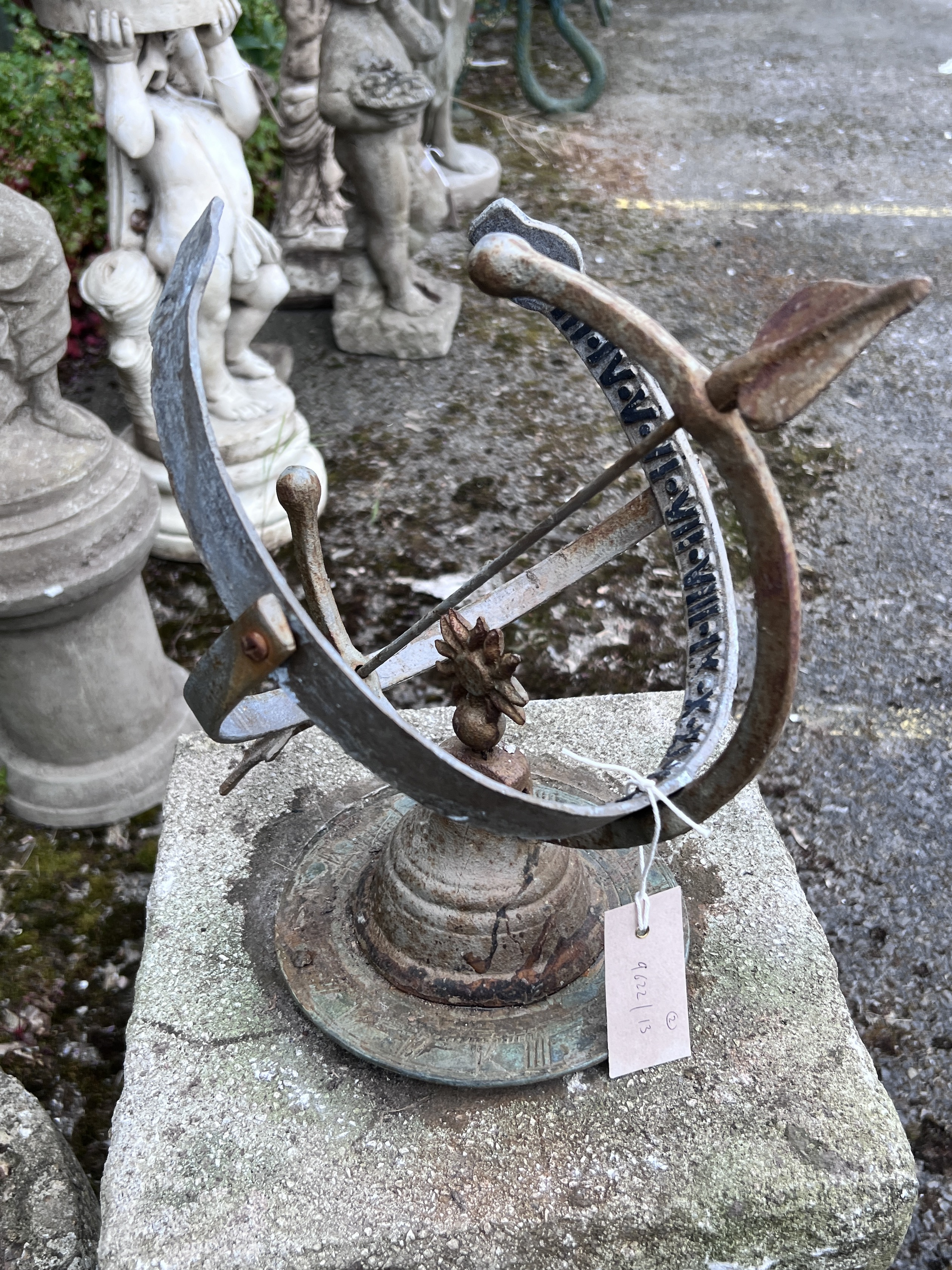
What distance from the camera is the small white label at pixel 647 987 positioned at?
1449mm

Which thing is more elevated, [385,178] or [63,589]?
[385,178]

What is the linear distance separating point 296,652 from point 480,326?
351 cm

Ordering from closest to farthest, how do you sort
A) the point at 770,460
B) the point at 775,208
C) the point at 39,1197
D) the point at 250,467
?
the point at 39,1197
the point at 250,467
the point at 770,460
the point at 775,208

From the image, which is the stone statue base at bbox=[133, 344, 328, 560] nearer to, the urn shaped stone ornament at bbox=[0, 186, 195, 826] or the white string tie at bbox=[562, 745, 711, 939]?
the urn shaped stone ornament at bbox=[0, 186, 195, 826]

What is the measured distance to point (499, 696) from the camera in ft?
4.77

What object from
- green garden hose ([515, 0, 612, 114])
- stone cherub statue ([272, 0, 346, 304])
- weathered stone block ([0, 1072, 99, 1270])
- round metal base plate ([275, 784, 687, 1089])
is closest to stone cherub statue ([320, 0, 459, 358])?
stone cherub statue ([272, 0, 346, 304])

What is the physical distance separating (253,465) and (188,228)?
2.25 ft

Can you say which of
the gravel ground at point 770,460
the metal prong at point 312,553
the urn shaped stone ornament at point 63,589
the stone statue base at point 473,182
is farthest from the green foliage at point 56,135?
the metal prong at point 312,553

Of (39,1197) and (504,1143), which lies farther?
(39,1197)

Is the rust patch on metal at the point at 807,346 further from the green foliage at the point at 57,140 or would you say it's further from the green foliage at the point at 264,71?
the green foliage at the point at 264,71

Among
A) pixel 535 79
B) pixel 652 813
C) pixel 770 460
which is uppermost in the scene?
pixel 652 813

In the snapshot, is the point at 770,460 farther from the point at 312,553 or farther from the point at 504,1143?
the point at 504,1143

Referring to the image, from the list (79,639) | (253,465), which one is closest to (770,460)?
(253,465)

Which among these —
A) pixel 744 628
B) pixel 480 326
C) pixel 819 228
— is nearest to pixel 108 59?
pixel 480 326
